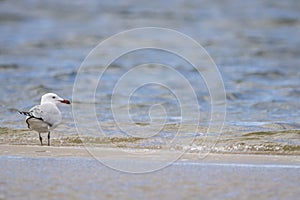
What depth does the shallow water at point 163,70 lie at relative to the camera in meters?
7.74

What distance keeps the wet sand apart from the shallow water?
0.80 meters

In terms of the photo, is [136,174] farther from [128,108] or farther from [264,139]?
[128,108]

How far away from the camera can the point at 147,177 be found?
552 cm

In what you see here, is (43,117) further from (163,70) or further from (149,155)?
(163,70)

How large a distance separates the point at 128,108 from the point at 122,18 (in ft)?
42.9

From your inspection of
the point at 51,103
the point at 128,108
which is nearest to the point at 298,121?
the point at 128,108

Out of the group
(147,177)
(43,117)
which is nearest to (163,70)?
(43,117)

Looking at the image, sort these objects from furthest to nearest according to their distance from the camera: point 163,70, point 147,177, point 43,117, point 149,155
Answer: point 163,70, point 43,117, point 149,155, point 147,177

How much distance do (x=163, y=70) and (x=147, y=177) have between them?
874 centimetres

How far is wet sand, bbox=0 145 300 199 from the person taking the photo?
4.95 m

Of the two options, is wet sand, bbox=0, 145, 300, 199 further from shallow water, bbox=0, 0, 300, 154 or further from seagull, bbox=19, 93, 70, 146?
shallow water, bbox=0, 0, 300, 154

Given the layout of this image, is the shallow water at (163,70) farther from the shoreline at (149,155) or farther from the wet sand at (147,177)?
the wet sand at (147,177)

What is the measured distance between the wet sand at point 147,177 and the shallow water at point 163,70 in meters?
0.80

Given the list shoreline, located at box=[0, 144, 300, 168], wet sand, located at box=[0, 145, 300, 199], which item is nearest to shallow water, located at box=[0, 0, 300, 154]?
shoreline, located at box=[0, 144, 300, 168]
